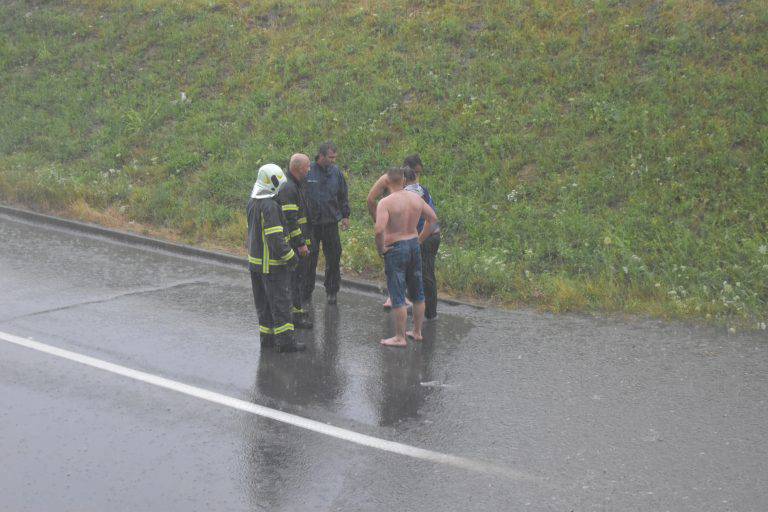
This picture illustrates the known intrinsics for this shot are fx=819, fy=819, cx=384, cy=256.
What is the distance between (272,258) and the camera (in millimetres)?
7961

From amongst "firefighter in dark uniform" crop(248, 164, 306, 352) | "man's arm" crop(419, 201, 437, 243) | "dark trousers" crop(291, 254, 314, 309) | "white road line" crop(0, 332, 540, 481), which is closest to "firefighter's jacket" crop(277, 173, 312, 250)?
"firefighter in dark uniform" crop(248, 164, 306, 352)

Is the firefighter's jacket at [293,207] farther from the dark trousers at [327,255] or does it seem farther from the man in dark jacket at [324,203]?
the dark trousers at [327,255]

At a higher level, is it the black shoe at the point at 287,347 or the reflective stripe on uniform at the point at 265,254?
the reflective stripe on uniform at the point at 265,254

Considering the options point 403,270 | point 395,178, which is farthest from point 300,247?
point 395,178

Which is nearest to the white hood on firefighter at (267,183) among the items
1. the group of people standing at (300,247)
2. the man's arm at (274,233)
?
the group of people standing at (300,247)

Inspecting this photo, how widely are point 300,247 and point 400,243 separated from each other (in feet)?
3.53

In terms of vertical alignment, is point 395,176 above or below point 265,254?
above

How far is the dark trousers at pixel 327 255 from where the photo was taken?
9.36 metres

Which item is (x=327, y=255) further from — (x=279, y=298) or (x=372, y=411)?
(x=372, y=411)

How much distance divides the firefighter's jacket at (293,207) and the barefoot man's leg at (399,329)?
4.13 feet

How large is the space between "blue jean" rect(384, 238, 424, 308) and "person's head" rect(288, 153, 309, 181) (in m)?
1.31

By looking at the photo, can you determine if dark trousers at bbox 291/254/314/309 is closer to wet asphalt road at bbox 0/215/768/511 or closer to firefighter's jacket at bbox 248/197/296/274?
wet asphalt road at bbox 0/215/768/511

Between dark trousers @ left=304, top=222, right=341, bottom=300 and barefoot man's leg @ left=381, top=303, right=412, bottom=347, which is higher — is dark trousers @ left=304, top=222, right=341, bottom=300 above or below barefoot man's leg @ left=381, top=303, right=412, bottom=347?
above

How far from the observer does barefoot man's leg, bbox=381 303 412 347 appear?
8062 millimetres
